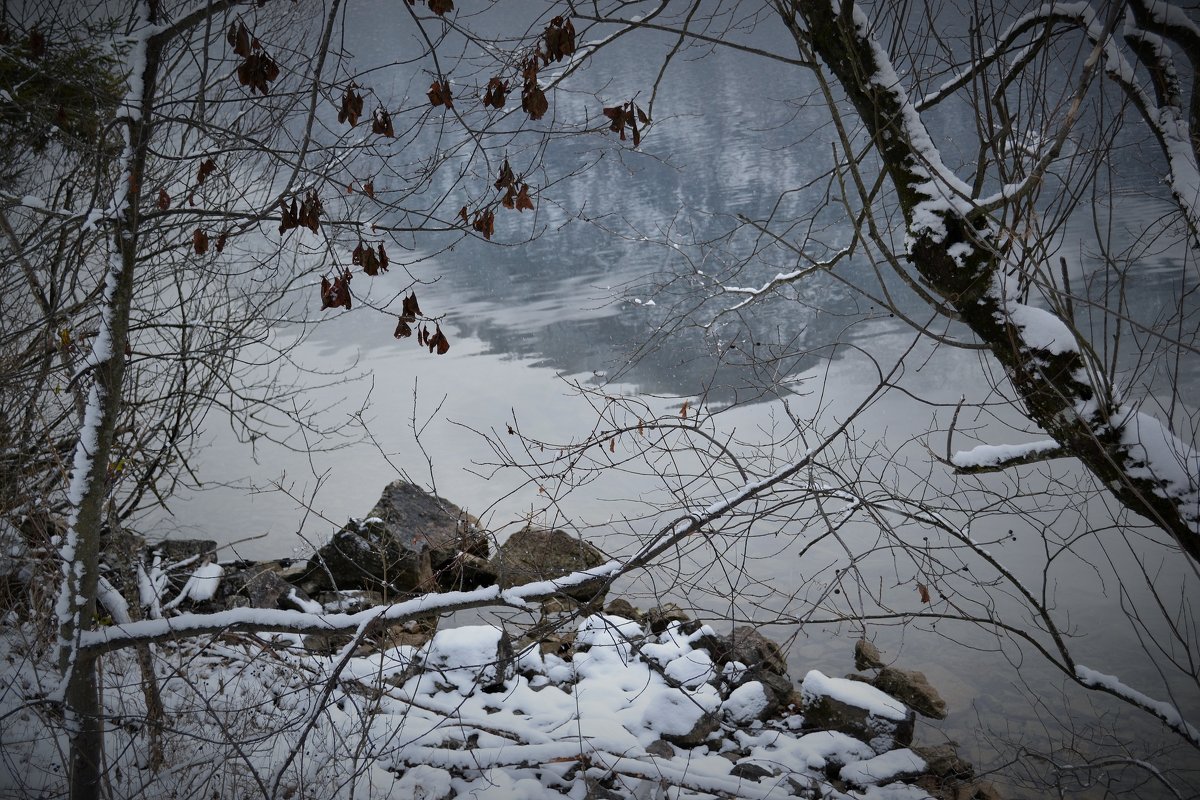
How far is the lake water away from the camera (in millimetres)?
5133

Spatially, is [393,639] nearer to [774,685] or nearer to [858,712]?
[774,685]

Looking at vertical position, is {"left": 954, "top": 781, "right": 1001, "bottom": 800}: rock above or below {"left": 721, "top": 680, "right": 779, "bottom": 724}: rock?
below

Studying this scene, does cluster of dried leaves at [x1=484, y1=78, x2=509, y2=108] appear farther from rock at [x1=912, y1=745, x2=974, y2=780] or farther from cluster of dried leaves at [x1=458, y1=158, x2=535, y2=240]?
rock at [x1=912, y1=745, x2=974, y2=780]

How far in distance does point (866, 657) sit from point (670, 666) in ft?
4.55

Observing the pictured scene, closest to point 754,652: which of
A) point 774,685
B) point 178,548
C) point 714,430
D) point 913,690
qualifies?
point 774,685

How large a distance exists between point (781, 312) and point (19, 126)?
34.8ft

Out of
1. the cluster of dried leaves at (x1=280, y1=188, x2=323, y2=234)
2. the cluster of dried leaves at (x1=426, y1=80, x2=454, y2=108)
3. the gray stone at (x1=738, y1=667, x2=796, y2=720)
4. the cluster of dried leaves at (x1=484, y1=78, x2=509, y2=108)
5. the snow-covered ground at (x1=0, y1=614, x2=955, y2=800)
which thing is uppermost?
the cluster of dried leaves at (x1=484, y1=78, x2=509, y2=108)

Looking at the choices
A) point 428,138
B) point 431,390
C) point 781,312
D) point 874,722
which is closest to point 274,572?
point 874,722

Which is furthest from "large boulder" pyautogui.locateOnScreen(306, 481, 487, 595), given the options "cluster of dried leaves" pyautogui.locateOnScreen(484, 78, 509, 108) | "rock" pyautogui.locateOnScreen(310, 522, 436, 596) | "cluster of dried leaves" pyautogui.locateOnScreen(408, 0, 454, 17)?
"cluster of dried leaves" pyautogui.locateOnScreen(408, 0, 454, 17)

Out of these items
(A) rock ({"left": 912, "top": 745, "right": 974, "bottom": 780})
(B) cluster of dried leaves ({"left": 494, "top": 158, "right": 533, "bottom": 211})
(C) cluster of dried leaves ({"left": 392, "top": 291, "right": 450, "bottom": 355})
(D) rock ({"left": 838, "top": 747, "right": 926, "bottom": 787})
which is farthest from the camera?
(A) rock ({"left": 912, "top": 745, "right": 974, "bottom": 780})

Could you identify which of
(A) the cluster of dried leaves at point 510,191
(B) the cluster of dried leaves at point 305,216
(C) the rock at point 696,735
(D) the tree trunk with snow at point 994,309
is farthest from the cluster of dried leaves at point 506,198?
(C) the rock at point 696,735

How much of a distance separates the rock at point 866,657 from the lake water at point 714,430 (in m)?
0.22

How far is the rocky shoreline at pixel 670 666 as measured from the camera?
466 cm

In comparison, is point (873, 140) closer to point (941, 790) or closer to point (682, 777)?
point (682, 777)
